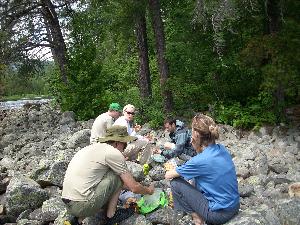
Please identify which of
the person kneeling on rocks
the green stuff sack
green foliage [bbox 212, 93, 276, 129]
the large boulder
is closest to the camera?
the person kneeling on rocks

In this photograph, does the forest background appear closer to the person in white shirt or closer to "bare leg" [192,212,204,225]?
the person in white shirt

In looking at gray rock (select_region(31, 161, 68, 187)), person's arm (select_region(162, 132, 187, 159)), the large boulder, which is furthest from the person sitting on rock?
the large boulder

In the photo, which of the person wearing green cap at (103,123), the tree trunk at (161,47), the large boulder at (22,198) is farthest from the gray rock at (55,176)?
the tree trunk at (161,47)

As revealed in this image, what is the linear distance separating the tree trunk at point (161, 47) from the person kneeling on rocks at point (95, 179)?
859cm

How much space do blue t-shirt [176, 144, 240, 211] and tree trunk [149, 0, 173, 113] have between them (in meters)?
8.88

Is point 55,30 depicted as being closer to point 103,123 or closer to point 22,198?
point 103,123

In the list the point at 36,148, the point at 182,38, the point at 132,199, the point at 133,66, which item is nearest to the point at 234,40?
the point at 182,38

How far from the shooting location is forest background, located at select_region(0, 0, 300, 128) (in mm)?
10961

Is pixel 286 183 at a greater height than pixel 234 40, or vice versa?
pixel 234 40

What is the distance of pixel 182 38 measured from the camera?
14.5m

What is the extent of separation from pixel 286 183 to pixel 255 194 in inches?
34.7

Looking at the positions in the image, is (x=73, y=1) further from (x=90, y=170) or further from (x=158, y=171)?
(x=90, y=170)

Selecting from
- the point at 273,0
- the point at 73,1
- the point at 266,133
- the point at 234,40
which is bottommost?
the point at 266,133

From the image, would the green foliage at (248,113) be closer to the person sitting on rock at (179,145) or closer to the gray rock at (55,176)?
the person sitting on rock at (179,145)
